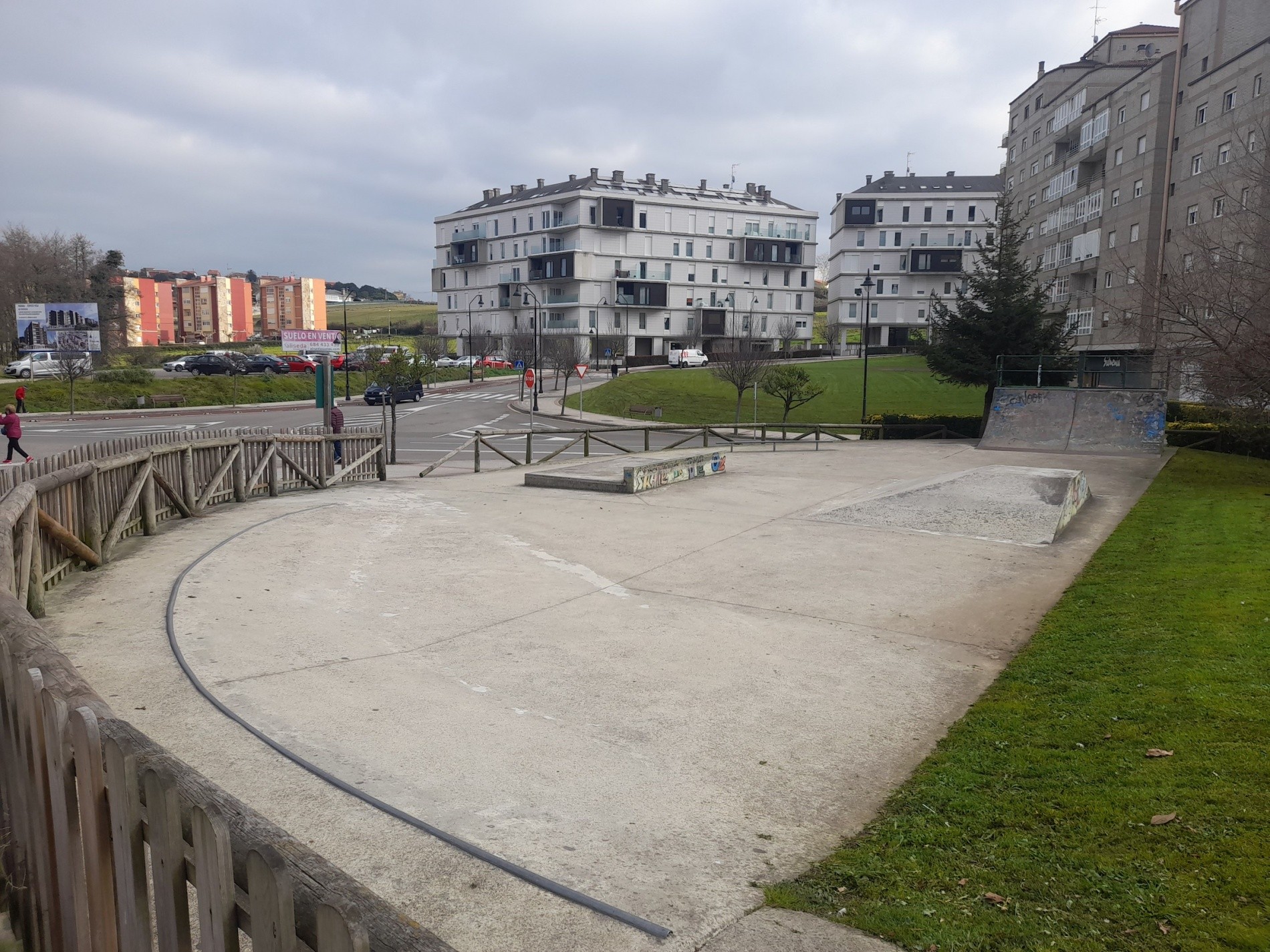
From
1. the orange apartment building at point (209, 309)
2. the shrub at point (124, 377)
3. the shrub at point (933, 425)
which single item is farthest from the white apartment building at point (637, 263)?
the orange apartment building at point (209, 309)

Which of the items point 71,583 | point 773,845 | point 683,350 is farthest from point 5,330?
point 773,845

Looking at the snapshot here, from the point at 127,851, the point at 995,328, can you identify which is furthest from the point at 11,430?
the point at 995,328

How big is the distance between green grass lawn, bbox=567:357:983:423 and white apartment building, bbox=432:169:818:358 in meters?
28.9

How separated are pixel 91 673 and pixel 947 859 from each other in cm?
651

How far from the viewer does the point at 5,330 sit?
65375 mm

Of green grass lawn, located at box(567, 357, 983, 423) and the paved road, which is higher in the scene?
green grass lawn, located at box(567, 357, 983, 423)

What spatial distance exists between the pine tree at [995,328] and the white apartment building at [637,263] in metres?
53.3

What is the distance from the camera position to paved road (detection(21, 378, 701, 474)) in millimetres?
32062

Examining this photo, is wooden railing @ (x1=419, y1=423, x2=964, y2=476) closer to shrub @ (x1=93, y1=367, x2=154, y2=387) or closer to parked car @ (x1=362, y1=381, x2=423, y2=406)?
parked car @ (x1=362, y1=381, x2=423, y2=406)

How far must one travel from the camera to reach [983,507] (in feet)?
53.7

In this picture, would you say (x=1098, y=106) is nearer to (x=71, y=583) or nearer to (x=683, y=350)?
(x=683, y=350)

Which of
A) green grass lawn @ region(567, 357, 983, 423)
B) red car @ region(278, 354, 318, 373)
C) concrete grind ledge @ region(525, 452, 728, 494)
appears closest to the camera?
concrete grind ledge @ region(525, 452, 728, 494)

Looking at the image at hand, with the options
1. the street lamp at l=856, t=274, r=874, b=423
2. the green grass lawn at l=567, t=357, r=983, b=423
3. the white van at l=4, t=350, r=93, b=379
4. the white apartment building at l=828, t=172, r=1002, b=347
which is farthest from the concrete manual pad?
the white apartment building at l=828, t=172, r=1002, b=347

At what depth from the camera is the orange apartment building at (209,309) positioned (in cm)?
17175
